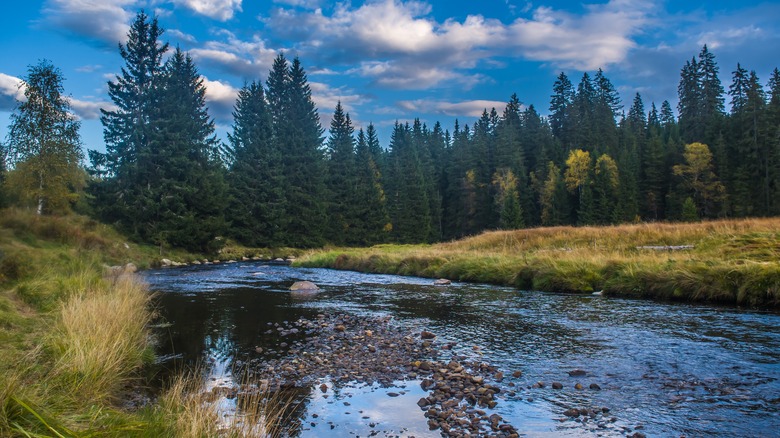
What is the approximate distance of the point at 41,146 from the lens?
107ft

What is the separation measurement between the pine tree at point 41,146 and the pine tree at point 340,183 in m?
36.5

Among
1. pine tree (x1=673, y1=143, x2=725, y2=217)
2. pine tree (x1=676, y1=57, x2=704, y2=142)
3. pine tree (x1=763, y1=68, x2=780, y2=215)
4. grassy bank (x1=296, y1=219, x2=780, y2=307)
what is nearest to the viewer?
grassy bank (x1=296, y1=219, x2=780, y2=307)

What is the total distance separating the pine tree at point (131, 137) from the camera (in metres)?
42.4

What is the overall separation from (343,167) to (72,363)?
66.6m

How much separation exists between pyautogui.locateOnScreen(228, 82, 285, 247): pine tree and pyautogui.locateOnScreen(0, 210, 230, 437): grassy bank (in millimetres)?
38244

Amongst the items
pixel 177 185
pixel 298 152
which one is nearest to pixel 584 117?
pixel 298 152

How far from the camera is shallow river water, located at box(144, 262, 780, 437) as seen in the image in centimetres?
576

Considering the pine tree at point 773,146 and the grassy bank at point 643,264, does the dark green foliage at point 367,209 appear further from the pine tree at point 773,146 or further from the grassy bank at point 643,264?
the pine tree at point 773,146

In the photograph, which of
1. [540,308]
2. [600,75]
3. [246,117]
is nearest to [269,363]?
[540,308]

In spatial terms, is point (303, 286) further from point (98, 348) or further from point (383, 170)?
point (383, 170)

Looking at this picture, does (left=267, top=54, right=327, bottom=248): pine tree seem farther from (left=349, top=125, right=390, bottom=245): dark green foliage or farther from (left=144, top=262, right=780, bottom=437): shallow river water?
(left=144, top=262, right=780, bottom=437): shallow river water

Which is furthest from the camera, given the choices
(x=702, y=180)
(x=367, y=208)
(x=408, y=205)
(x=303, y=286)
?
(x=408, y=205)

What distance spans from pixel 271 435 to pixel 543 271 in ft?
48.9

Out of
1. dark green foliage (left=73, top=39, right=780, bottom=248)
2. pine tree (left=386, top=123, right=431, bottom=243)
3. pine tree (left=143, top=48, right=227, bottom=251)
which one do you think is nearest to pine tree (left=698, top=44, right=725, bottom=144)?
dark green foliage (left=73, top=39, right=780, bottom=248)
